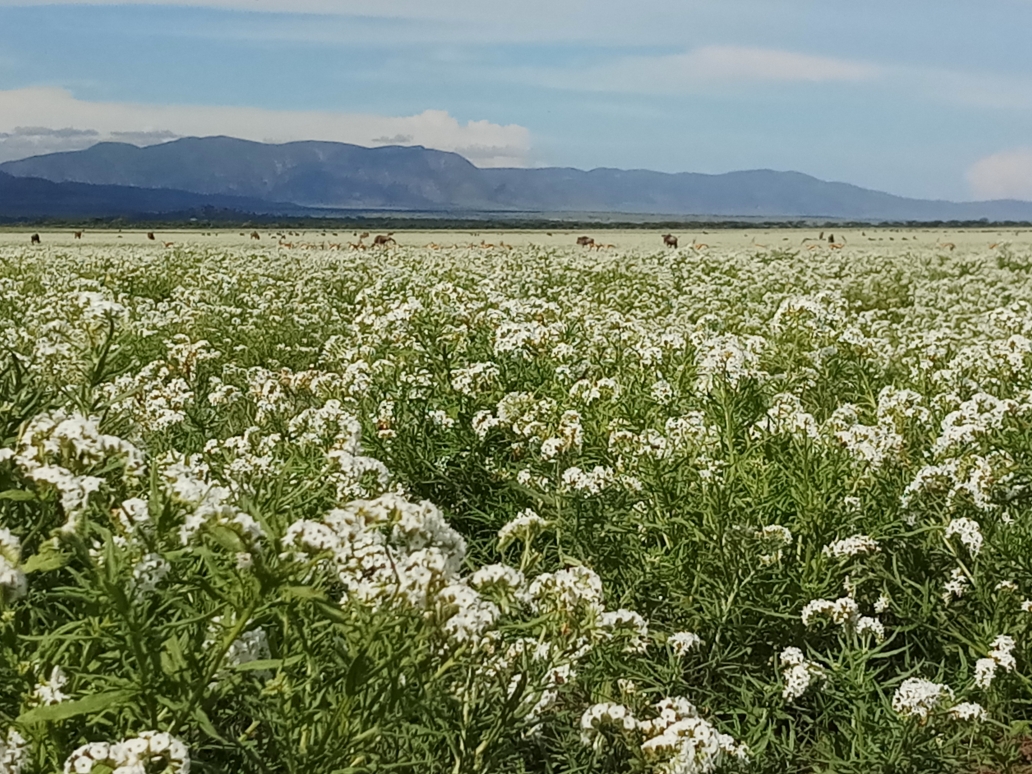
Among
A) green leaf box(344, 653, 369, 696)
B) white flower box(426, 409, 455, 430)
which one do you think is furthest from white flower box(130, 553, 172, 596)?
white flower box(426, 409, 455, 430)

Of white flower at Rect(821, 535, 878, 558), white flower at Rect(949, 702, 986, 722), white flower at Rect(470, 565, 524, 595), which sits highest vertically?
white flower at Rect(470, 565, 524, 595)

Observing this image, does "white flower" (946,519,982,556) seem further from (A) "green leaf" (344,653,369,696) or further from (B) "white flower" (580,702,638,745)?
(A) "green leaf" (344,653,369,696)

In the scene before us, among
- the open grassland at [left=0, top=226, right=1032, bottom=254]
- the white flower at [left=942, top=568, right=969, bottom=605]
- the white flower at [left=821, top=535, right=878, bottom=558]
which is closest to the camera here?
the white flower at [left=821, top=535, right=878, bottom=558]

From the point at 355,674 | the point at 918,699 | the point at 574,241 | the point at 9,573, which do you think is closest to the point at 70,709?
the point at 9,573

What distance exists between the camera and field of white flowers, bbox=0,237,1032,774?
297 cm

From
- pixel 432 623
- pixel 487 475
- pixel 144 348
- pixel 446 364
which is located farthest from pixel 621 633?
pixel 144 348

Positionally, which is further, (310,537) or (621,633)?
(621,633)

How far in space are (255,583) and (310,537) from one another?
20 cm

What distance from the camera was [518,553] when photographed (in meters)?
6.77

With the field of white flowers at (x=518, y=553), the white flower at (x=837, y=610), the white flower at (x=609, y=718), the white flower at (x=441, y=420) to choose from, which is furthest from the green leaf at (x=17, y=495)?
the white flower at (x=441, y=420)

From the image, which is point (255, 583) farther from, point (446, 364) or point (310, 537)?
point (446, 364)

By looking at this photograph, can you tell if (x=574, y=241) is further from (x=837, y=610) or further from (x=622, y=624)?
(x=622, y=624)

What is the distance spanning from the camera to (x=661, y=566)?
5.52m

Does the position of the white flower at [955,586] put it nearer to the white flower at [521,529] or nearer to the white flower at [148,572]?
the white flower at [521,529]
